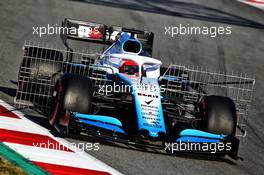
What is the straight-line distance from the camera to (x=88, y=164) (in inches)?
358

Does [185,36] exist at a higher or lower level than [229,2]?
lower

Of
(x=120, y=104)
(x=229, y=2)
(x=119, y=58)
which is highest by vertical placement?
(x=229, y=2)

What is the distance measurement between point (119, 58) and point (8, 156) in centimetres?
328

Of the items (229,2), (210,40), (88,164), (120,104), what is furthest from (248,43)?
(88,164)

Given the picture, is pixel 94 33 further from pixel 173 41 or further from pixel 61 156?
pixel 173 41

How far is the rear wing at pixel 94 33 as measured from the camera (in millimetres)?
12812

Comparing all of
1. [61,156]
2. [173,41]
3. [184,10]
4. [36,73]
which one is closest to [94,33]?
[36,73]

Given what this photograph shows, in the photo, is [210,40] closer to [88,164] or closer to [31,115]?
[31,115]

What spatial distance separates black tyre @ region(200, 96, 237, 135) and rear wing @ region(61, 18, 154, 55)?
9.99 ft

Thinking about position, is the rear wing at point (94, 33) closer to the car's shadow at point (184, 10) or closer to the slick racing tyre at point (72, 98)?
the slick racing tyre at point (72, 98)

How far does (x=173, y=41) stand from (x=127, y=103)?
24.5 feet

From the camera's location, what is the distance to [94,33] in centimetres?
1292

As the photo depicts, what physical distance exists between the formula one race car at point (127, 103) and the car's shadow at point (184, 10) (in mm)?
7704

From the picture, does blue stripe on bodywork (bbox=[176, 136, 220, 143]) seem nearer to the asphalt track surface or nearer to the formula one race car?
the formula one race car
